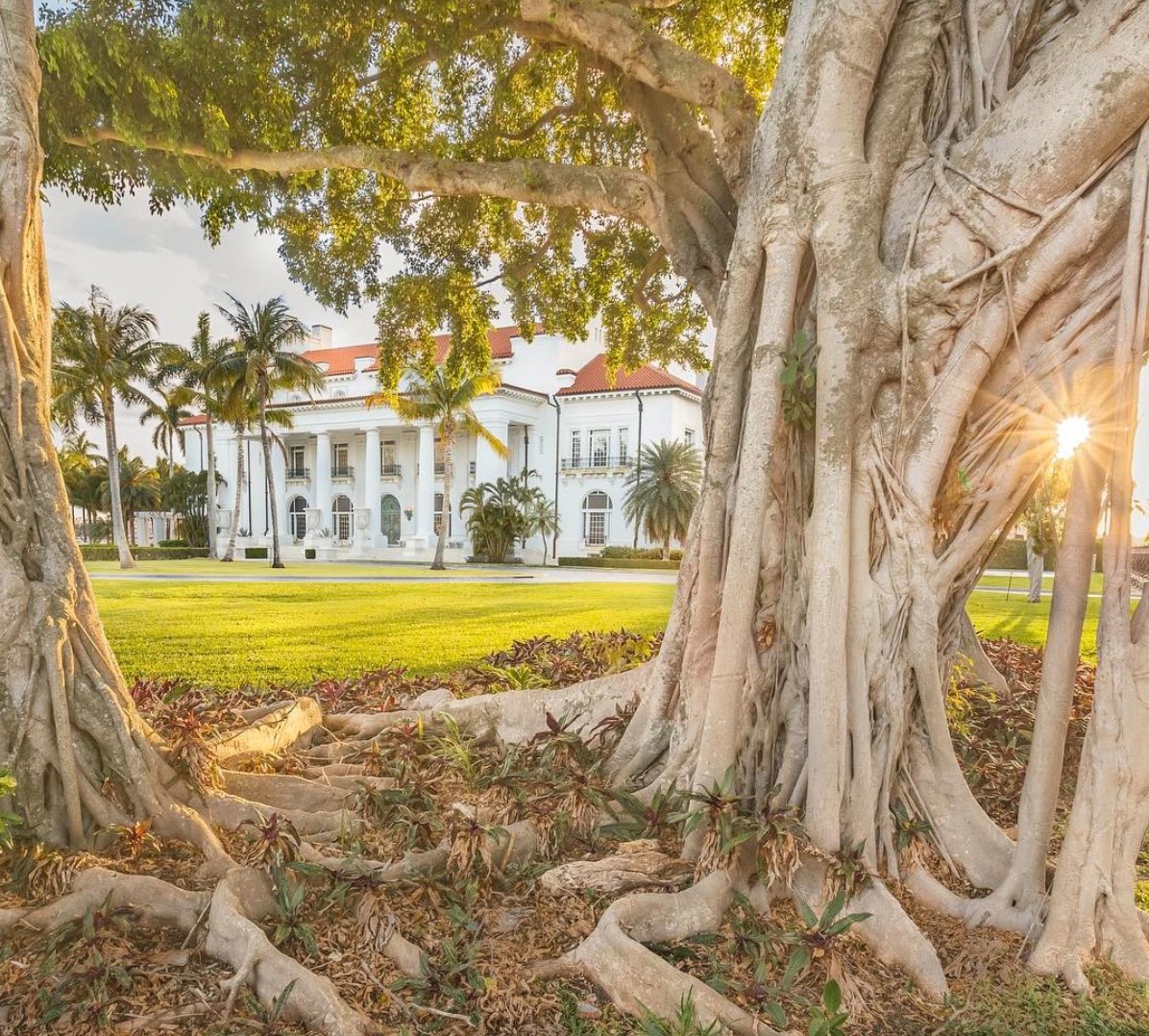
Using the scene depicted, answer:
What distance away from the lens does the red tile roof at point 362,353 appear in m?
37.8

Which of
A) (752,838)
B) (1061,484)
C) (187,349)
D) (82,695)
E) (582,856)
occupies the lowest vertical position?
(582,856)

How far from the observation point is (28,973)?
237 centimetres

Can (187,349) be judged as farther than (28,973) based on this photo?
Yes

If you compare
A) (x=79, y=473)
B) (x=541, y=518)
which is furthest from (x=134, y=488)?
(x=541, y=518)

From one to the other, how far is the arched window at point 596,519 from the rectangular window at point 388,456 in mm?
11828

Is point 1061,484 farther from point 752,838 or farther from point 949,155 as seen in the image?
point 752,838

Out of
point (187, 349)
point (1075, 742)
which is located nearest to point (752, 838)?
point (1075, 742)

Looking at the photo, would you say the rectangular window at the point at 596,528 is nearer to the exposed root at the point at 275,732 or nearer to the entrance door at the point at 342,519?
the entrance door at the point at 342,519

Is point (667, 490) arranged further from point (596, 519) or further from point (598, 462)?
point (596, 519)

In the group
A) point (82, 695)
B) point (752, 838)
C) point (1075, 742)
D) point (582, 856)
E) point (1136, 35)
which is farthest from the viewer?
point (1075, 742)

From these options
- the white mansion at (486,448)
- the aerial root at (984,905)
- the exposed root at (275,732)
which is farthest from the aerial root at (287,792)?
the white mansion at (486,448)

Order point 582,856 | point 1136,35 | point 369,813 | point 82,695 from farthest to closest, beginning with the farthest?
point 369,813, point 582,856, point 82,695, point 1136,35

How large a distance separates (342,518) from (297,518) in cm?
339

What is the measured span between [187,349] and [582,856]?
33.5 m
